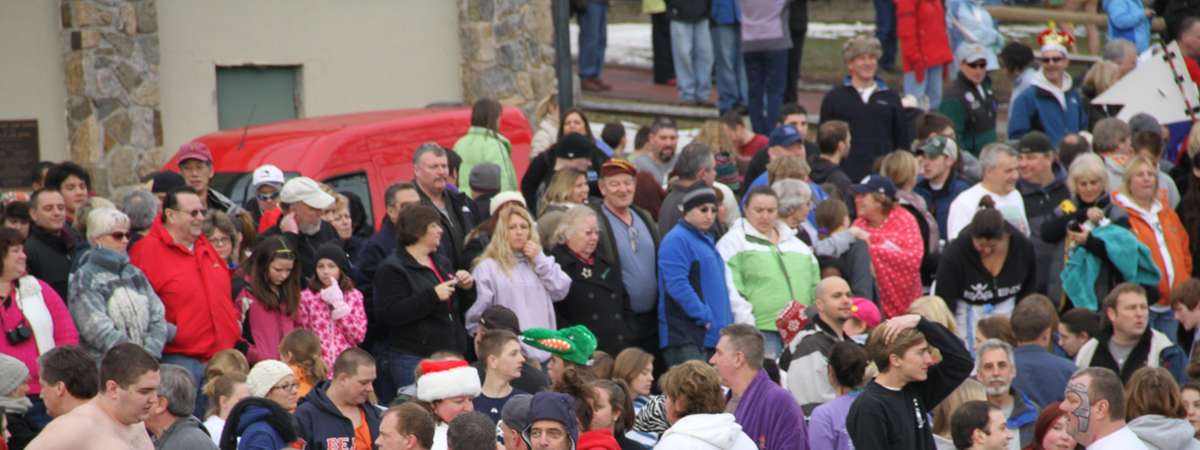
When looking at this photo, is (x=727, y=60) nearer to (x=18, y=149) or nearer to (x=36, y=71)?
(x=36, y=71)

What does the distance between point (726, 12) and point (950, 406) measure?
362 inches

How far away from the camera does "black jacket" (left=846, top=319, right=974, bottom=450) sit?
30.1 ft

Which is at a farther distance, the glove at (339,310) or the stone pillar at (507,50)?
the stone pillar at (507,50)

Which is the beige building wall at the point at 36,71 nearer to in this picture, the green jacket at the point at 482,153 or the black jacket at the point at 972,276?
the green jacket at the point at 482,153

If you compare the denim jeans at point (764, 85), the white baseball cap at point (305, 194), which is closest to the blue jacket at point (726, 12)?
the denim jeans at point (764, 85)

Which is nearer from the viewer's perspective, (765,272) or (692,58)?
(765,272)

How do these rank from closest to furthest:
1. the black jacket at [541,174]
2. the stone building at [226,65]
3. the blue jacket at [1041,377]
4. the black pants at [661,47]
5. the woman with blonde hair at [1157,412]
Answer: the woman with blonde hair at [1157,412], the blue jacket at [1041,377], the black jacket at [541,174], the stone building at [226,65], the black pants at [661,47]

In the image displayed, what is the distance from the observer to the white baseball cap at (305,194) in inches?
469

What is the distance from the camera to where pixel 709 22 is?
19219 mm

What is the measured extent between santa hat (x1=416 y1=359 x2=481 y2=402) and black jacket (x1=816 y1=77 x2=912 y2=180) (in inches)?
293

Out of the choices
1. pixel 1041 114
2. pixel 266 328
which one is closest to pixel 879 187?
pixel 266 328

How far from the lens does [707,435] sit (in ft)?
28.4

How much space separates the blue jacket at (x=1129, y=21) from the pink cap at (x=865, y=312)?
33.1 ft

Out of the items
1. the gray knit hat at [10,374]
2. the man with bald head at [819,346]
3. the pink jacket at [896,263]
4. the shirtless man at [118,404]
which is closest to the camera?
the shirtless man at [118,404]
